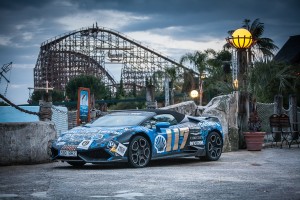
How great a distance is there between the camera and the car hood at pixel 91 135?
10098 mm

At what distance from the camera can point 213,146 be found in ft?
40.9

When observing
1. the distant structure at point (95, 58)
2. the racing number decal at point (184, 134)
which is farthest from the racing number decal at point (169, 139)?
the distant structure at point (95, 58)

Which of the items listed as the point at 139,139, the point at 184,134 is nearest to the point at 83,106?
the point at 184,134

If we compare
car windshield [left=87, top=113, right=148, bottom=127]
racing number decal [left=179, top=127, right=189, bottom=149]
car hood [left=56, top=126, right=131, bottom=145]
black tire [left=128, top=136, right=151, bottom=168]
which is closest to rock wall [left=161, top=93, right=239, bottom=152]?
racing number decal [left=179, top=127, right=189, bottom=149]

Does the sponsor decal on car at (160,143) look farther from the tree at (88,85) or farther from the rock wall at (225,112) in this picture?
the tree at (88,85)

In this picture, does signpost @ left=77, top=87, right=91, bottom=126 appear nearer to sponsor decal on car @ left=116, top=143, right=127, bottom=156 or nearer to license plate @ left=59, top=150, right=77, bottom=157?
license plate @ left=59, top=150, right=77, bottom=157

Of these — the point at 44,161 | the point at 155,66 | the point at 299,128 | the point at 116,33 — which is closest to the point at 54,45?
the point at 116,33

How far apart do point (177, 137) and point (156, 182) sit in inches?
145

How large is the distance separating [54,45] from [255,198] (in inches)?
2183

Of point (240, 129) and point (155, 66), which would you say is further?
point (155, 66)

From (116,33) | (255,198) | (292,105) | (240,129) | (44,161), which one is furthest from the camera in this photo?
(116,33)

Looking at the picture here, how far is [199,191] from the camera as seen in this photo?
6871mm

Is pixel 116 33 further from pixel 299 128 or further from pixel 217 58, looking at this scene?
pixel 299 128

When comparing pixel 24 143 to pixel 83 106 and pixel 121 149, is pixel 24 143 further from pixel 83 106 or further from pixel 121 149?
pixel 83 106
